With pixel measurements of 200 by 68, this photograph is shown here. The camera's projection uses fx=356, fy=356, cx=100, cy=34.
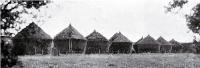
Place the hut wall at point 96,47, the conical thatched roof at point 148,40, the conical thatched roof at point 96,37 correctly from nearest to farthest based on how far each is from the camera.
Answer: the hut wall at point 96,47
the conical thatched roof at point 96,37
the conical thatched roof at point 148,40

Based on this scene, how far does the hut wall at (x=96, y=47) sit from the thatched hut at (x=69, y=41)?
4.07m

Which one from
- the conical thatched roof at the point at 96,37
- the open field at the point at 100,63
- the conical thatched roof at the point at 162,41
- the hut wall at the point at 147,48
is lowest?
the open field at the point at 100,63

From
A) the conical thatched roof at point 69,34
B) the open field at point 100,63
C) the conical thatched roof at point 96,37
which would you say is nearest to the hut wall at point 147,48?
the conical thatched roof at point 96,37

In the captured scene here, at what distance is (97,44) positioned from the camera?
215 ft

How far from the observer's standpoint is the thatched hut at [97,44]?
65244mm

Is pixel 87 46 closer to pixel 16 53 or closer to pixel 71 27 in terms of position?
pixel 71 27

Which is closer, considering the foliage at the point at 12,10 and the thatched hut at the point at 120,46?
the foliage at the point at 12,10

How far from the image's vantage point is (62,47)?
59.2 m

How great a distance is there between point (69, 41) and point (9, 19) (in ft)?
136

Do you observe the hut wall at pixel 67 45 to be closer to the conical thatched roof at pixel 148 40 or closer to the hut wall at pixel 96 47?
the hut wall at pixel 96 47

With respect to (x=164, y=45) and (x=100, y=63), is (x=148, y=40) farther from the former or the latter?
(x=100, y=63)

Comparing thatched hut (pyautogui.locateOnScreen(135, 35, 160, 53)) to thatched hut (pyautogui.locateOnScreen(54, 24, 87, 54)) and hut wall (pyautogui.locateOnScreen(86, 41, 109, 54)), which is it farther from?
thatched hut (pyautogui.locateOnScreen(54, 24, 87, 54))

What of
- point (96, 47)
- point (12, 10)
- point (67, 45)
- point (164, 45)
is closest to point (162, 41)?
point (164, 45)

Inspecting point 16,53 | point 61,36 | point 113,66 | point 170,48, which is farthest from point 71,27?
point 16,53
